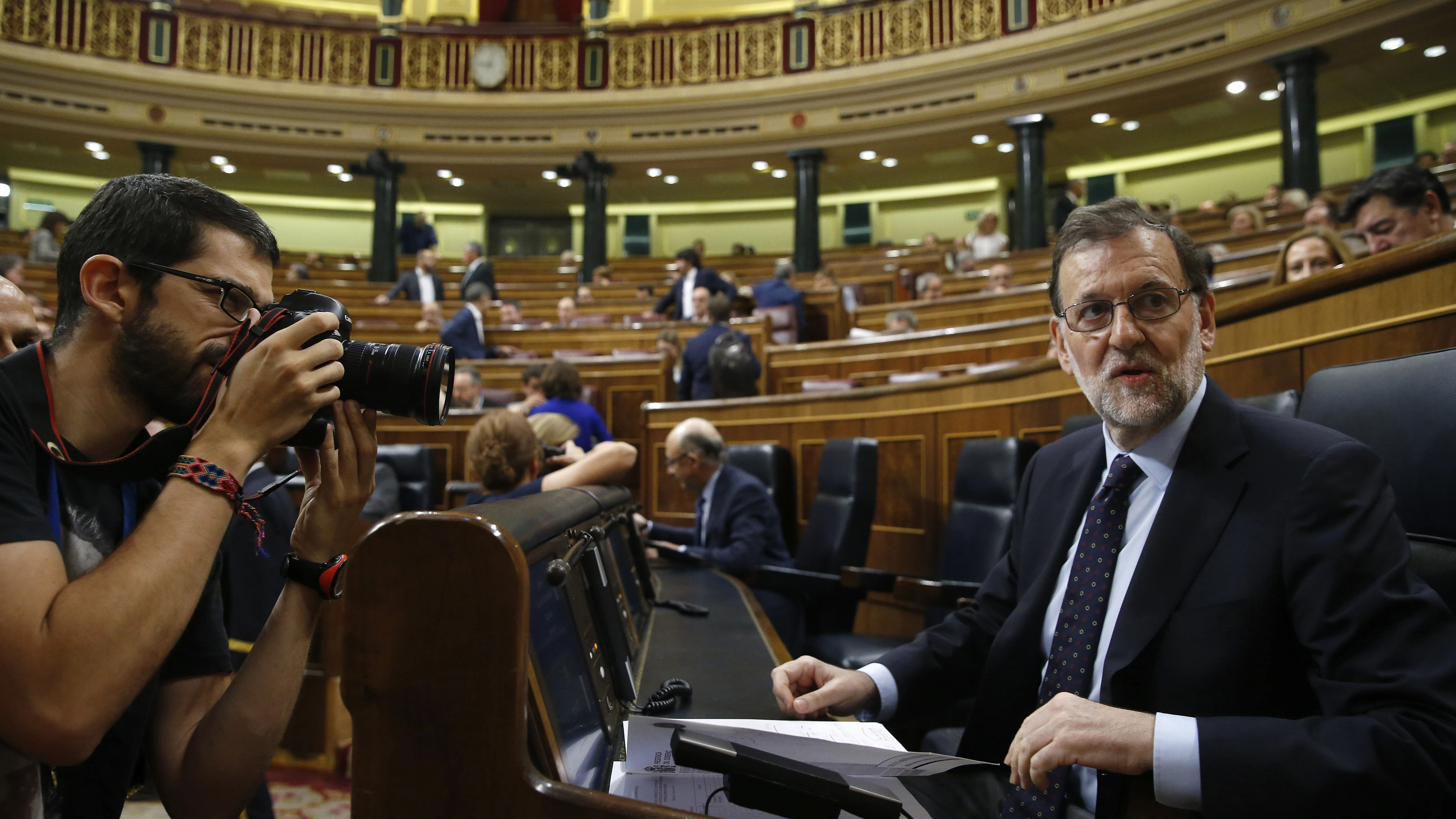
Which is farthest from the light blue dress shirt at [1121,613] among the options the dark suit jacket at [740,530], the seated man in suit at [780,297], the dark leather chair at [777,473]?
the seated man in suit at [780,297]

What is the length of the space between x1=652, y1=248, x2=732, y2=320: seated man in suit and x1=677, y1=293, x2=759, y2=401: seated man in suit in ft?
5.26

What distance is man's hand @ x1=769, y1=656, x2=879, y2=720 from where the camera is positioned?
3.45 ft

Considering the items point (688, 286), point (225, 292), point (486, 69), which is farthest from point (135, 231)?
point (486, 69)

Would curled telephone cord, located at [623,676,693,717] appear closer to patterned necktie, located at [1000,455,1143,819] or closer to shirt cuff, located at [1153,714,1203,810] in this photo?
patterned necktie, located at [1000,455,1143,819]

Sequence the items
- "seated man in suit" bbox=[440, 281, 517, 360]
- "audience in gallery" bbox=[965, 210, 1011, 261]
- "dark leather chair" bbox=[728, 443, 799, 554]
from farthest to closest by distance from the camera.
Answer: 1. "audience in gallery" bbox=[965, 210, 1011, 261]
2. "seated man in suit" bbox=[440, 281, 517, 360]
3. "dark leather chair" bbox=[728, 443, 799, 554]

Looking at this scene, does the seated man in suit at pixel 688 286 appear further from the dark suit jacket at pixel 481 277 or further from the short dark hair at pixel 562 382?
the short dark hair at pixel 562 382

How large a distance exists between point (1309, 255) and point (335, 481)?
101 inches

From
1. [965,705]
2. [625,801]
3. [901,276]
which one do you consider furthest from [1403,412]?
[901,276]

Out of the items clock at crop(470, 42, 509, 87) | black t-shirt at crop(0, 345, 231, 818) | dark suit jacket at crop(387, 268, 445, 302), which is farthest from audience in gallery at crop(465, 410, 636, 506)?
clock at crop(470, 42, 509, 87)

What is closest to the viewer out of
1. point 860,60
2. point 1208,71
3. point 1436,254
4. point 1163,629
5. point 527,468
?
point 1163,629

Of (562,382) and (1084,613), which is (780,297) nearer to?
(562,382)

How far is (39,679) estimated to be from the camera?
26.0 inches

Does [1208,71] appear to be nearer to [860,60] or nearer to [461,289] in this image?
[860,60]

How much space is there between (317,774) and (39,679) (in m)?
2.22
